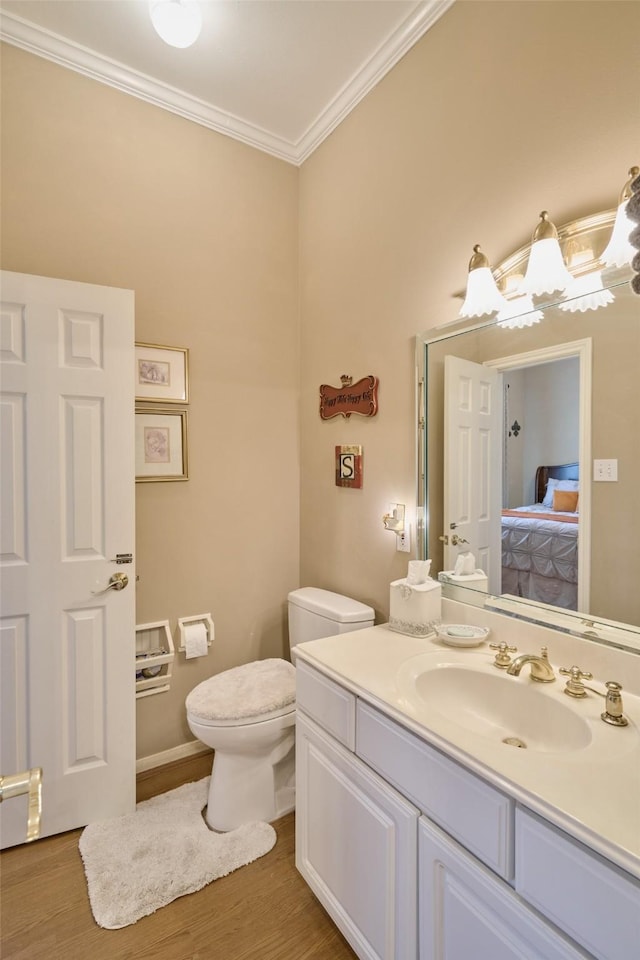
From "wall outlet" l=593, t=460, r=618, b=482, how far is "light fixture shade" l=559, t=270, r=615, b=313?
414 millimetres

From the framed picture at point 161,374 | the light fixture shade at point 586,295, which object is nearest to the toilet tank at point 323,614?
the framed picture at point 161,374

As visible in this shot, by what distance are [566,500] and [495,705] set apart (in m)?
0.61

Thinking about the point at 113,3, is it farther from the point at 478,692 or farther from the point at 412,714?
the point at 478,692

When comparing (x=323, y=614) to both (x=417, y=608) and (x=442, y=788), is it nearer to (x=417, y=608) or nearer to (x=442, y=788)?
(x=417, y=608)

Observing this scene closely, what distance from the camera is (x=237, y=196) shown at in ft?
7.70

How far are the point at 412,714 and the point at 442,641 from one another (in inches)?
19.5

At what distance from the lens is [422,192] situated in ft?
5.80

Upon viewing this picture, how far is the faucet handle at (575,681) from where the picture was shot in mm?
1105

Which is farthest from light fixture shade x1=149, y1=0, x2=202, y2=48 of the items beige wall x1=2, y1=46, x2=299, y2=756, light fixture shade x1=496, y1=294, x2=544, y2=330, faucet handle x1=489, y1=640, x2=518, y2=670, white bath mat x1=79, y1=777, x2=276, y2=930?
white bath mat x1=79, y1=777, x2=276, y2=930

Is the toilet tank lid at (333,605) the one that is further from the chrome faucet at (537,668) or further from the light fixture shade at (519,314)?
the light fixture shade at (519,314)

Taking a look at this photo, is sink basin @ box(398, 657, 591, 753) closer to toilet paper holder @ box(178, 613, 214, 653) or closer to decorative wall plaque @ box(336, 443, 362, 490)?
decorative wall plaque @ box(336, 443, 362, 490)

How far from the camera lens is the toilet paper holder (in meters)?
2.17

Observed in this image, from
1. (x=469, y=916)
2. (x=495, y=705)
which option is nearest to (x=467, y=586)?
(x=495, y=705)

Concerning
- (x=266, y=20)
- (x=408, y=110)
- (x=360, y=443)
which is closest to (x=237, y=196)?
(x=266, y=20)
